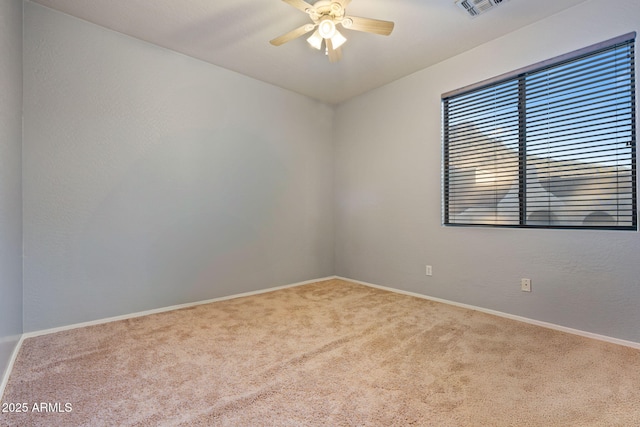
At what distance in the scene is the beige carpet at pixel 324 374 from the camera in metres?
1.43

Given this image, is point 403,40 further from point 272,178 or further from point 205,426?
point 205,426

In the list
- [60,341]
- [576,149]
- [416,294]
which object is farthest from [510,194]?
[60,341]

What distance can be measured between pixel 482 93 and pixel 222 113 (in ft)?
9.19

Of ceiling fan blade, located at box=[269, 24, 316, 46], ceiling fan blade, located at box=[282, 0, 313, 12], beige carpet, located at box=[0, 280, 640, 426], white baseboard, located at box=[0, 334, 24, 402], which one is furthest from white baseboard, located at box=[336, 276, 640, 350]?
white baseboard, located at box=[0, 334, 24, 402]

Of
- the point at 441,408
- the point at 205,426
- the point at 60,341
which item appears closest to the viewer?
the point at 205,426

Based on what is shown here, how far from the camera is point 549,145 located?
102 inches

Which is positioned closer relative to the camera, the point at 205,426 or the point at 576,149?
the point at 205,426

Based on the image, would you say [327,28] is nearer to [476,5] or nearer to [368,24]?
[368,24]

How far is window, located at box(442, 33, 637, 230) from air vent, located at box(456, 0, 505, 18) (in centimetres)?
69

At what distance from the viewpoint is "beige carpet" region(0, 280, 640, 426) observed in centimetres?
143

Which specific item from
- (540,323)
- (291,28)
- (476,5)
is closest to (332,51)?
(291,28)

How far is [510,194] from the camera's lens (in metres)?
2.85

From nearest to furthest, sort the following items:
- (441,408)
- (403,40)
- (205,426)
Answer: (205,426) → (441,408) → (403,40)

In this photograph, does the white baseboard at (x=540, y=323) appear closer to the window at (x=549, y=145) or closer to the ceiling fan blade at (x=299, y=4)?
the window at (x=549, y=145)
